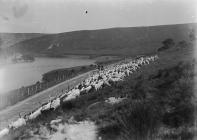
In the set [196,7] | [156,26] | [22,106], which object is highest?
[156,26]

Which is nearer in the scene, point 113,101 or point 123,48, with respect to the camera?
point 113,101

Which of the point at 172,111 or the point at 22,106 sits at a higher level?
the point at 172,111

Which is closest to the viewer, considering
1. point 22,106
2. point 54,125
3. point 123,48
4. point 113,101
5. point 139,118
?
point 139,118

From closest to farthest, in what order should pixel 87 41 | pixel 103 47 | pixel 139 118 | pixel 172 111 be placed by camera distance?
pixel 139 118 → pixel 172 111 → pixel 103 47 → pixel 87 41

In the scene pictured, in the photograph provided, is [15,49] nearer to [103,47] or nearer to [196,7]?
[103,47]

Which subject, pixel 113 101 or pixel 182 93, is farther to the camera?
pixel 113 101

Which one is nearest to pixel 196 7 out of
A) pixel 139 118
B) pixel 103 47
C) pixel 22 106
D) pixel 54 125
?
pixel 139 118

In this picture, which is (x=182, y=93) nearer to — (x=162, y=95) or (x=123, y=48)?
(x=162, y=95)

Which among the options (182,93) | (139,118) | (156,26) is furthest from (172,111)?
(156,26)

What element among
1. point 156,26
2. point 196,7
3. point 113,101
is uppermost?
point 156,26
